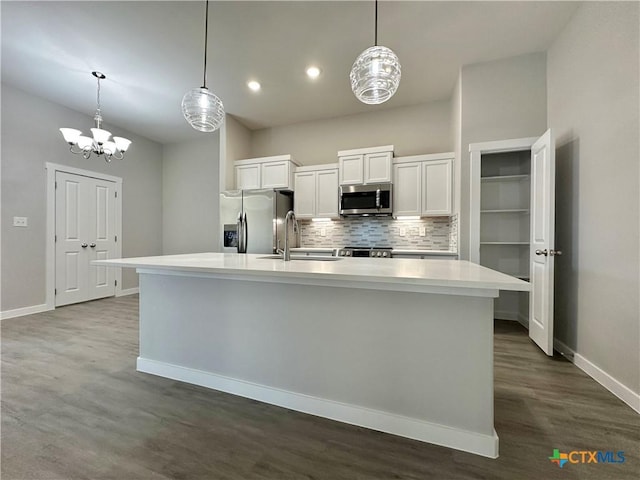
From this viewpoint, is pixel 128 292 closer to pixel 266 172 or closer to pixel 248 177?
pixel 248 177

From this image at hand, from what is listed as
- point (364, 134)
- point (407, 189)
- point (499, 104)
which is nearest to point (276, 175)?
point (364, 134)

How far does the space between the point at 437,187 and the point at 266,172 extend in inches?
100

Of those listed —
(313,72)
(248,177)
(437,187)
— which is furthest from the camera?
(248,177)

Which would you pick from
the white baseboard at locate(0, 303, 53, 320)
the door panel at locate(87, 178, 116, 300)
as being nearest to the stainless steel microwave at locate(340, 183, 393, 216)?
the door panel at locate(87, 178, 116, 300)

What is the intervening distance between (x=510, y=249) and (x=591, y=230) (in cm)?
136

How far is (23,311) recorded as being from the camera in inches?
145

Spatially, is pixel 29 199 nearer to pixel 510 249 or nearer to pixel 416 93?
pixel 416 93

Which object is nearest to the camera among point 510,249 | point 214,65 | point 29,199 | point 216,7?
point 216,7

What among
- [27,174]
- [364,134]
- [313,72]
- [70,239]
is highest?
[313,72]

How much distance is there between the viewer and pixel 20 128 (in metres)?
3.67

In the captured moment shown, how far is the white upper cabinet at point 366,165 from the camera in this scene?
388 cm

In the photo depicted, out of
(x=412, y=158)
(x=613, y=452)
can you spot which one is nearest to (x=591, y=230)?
(x=613, y=452)

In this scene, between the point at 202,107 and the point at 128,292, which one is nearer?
the point at 202,107

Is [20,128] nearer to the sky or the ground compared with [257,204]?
nearer to the sky
